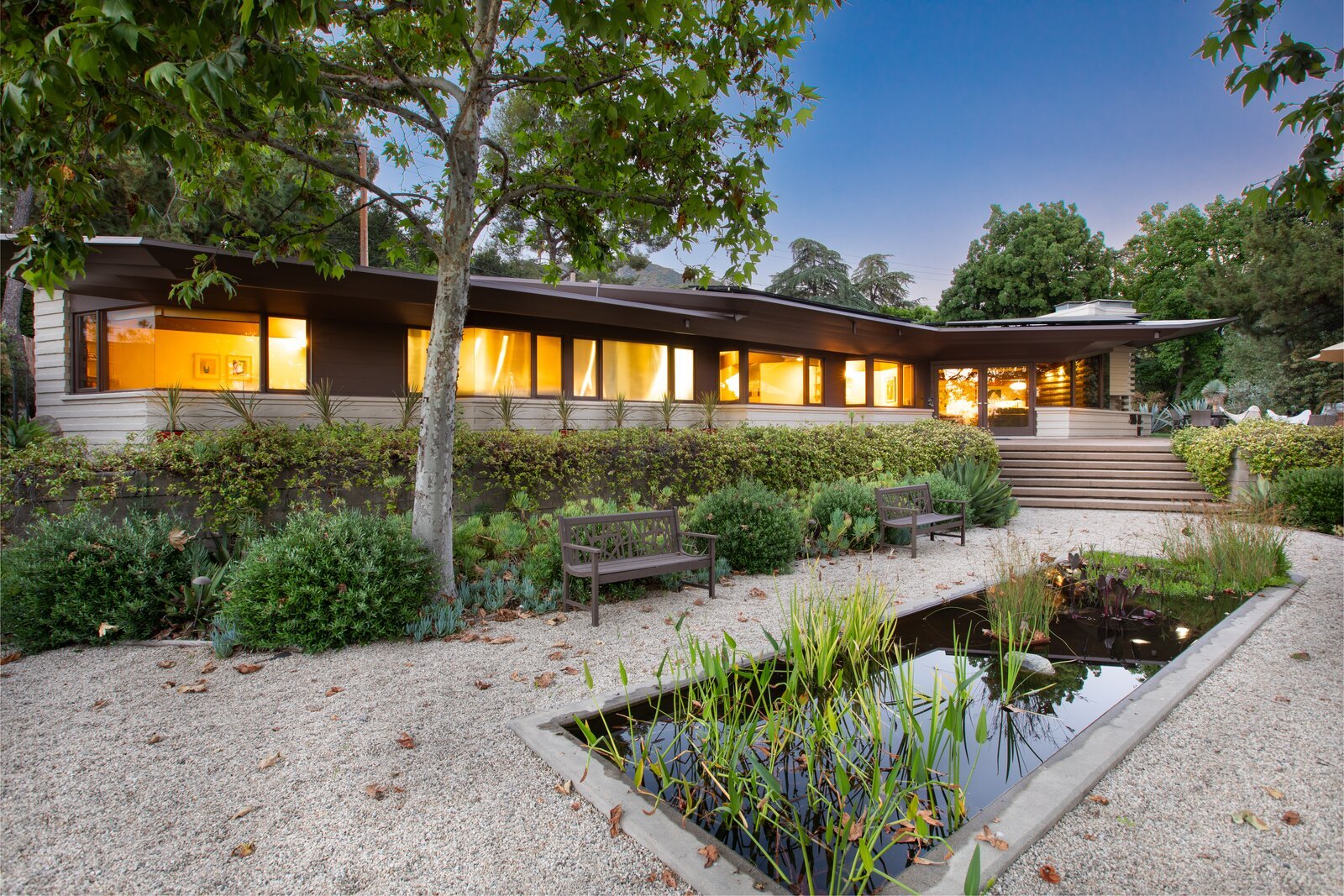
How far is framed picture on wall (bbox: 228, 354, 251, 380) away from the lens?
36.2ft

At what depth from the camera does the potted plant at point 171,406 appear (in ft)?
28.0

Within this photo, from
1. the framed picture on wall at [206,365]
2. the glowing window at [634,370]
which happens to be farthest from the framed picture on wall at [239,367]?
the glowing window at [634,370]

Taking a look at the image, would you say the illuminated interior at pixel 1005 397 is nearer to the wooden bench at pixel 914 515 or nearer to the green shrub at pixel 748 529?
the wooden bench at pixel 914 515

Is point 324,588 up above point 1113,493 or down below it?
above

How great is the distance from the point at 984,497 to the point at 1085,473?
5278mm

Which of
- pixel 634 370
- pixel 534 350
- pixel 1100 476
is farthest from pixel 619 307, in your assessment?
pixel 1100 476

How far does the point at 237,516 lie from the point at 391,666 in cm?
391

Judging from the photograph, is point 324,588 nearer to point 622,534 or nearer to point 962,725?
point 622,534

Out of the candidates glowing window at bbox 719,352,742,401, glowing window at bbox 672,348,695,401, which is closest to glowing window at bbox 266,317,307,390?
glowing window at bbox 672,348,695,401

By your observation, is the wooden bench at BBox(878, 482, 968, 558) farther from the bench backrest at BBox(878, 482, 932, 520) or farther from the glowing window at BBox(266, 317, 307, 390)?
the glowing window at BBox(266, 317, 307, 390)

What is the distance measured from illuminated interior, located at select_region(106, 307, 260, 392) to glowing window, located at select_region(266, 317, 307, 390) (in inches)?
9.7

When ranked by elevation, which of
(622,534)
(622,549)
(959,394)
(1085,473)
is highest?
(959,394)

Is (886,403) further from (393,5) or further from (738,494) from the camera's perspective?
(393,5)

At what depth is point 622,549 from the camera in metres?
6.48
